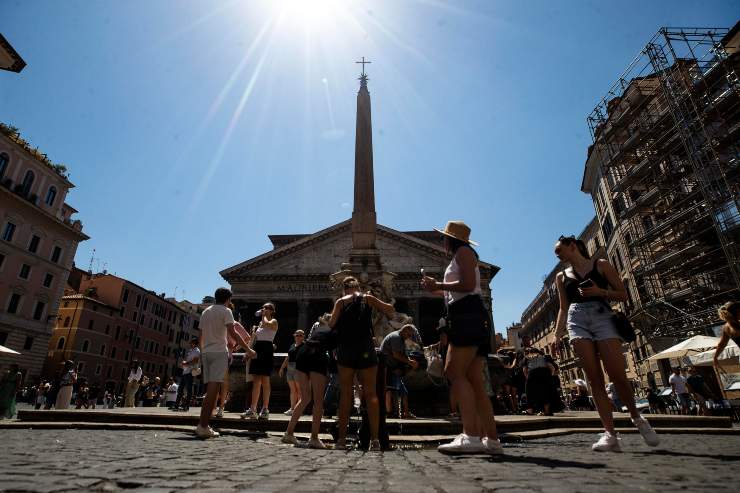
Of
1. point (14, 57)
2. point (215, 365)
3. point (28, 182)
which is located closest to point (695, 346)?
point (215, 365)

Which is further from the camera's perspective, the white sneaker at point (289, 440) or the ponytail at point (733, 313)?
the ponytail at point (733, 313)

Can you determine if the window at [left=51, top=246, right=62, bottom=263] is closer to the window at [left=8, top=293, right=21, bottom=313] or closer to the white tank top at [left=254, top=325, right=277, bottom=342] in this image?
the window at [left=8, top=293, right=21, bottom=313]

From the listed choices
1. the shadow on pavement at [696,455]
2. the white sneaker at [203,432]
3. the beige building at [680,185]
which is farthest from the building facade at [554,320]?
the white sneaker at [203,432]

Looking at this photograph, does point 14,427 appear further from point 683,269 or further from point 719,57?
point 719,57

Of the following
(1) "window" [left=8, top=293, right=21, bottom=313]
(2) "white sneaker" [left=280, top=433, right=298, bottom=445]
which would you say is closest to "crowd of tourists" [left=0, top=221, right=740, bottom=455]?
(2) "white sneaker" [left=280, top=433, right=298, bottom=445]

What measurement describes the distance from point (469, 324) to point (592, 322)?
3.68ft

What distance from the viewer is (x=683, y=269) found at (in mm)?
19328

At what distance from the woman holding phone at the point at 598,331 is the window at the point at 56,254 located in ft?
137

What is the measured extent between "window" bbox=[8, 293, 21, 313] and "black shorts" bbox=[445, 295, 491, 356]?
38.1 meters

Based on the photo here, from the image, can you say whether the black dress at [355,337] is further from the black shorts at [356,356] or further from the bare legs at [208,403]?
the bare legs at [208,403]

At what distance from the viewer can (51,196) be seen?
3372 centimetres

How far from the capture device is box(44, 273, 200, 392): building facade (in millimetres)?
41594

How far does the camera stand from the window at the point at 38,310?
31.6 meters

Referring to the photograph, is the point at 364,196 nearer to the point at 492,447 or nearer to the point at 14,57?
the point at 492,447
